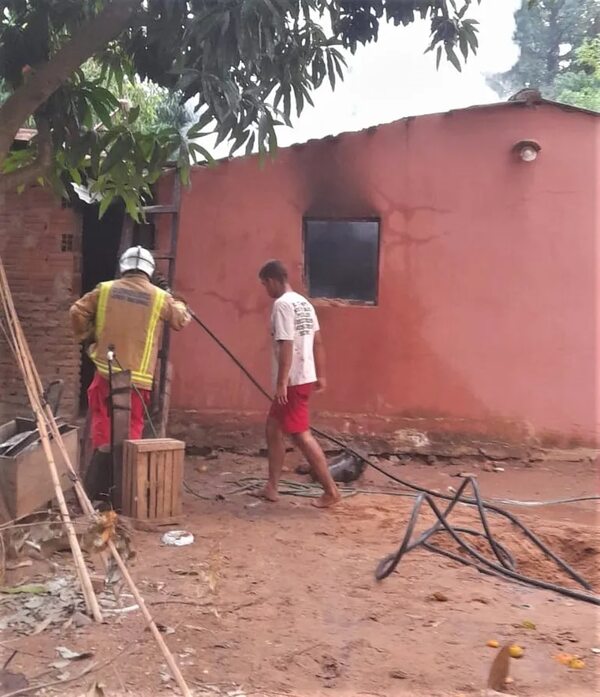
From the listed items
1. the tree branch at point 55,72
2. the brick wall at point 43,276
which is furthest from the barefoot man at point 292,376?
the brick wall at point 43,276

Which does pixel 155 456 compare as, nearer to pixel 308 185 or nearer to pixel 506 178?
pixel 308 185

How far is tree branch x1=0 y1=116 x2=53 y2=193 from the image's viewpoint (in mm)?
4445

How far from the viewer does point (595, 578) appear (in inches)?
185

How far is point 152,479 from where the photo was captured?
4.72 meters

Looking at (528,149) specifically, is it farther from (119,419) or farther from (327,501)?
(119,419)

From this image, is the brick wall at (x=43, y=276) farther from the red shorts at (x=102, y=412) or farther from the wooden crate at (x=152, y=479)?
the wooden crate at (x=152, y=479)

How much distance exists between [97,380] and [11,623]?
2.10 metres

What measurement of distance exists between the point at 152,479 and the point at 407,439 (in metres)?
3.22

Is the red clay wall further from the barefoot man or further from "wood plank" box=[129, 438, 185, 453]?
"wood plank" box=[129, 438, 185, 453]

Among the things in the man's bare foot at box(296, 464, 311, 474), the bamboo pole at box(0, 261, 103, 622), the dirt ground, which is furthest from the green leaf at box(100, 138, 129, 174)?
the man's bare foot at box(296, 464, 311, 474)

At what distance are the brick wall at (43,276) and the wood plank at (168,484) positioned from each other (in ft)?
9.49

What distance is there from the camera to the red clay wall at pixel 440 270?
716 centimetres

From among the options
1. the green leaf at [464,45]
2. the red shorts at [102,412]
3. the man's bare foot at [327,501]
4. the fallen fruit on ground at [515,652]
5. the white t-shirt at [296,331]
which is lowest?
the fallen fruit on ground at [515,652]

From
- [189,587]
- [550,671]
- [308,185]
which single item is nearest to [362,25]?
[308,185]
